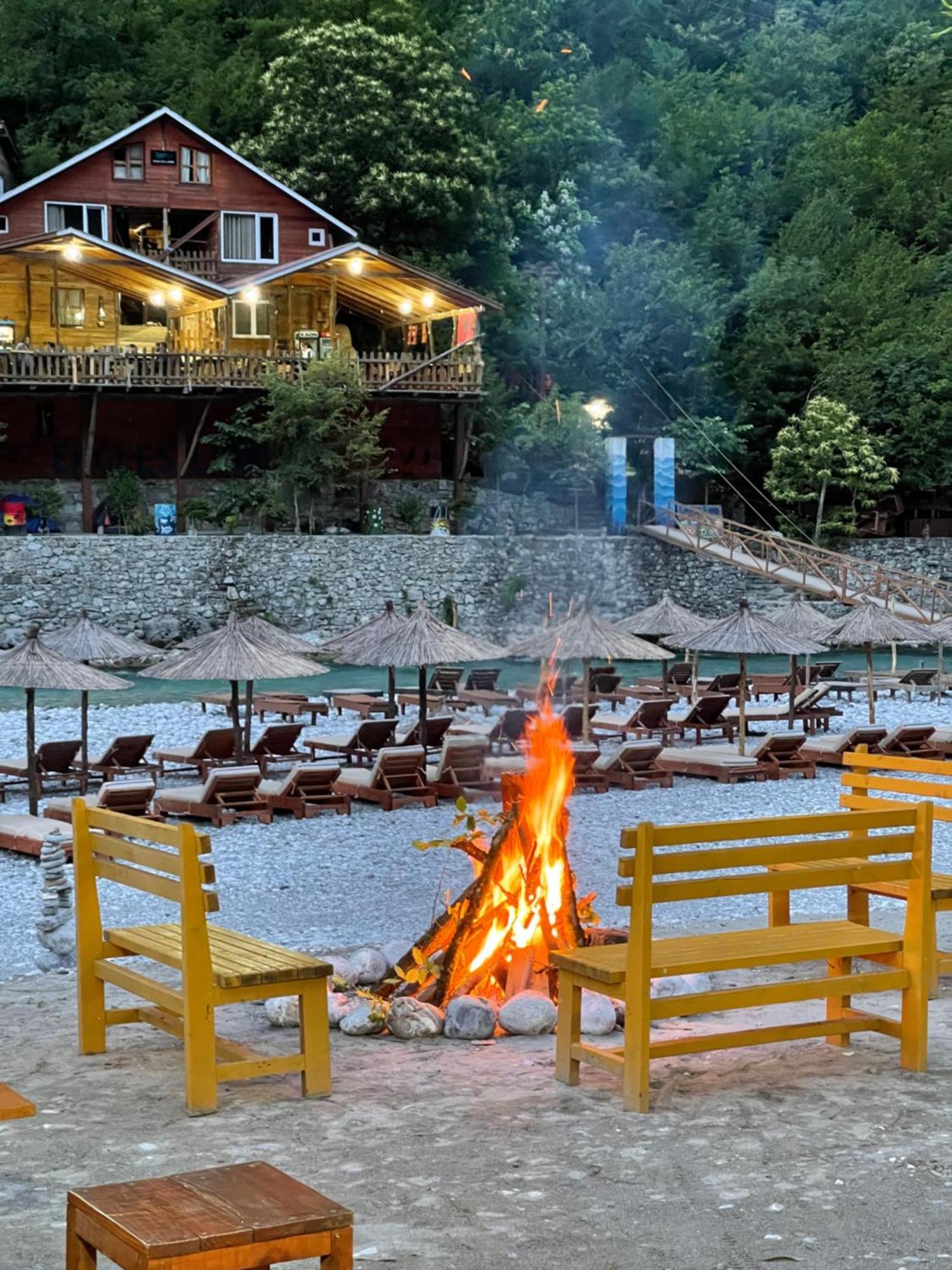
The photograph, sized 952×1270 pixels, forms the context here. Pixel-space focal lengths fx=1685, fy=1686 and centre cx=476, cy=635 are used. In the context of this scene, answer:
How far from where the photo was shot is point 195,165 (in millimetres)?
37781

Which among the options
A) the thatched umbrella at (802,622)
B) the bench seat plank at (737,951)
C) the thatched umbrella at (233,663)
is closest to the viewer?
the bench seat plank at (737,951)

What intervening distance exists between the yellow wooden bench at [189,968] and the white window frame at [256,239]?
34.1m

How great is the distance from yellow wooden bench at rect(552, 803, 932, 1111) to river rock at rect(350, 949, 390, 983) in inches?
53.5

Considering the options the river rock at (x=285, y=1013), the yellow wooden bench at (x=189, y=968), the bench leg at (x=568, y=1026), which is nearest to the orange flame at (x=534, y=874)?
the river rock at (x=285, y=1013)

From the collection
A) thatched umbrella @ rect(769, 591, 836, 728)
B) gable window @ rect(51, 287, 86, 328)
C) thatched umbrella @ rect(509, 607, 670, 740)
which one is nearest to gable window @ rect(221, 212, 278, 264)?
gable window @ rect(51, 287, 86, 328)

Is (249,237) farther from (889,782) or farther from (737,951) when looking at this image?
(737,951)

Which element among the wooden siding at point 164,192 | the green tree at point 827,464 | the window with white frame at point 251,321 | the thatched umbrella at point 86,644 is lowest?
the thatched umbrella at point 86,644

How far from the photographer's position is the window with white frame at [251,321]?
37.2m

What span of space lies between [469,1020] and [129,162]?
34591 millimetres

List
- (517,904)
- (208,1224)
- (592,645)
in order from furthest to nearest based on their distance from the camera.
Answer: (592,645) < (517,904) < (208,1224)

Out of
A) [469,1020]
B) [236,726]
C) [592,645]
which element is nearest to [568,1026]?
[469,1020]

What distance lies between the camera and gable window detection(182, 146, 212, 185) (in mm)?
37750

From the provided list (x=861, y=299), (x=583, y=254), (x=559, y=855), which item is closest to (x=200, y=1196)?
(x=559, y=855)

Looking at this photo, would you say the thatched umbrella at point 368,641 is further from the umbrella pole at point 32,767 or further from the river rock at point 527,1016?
the river rock at point 527,1016
